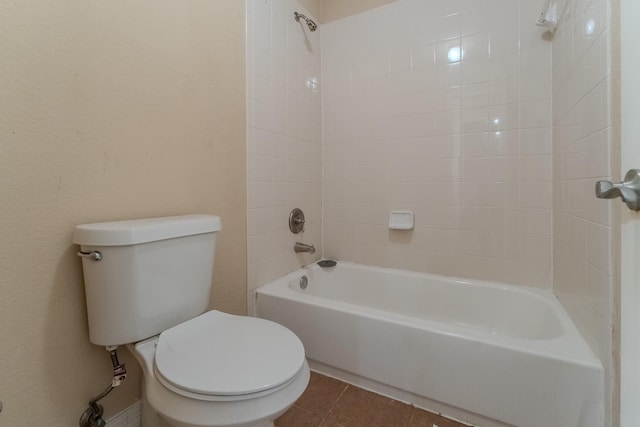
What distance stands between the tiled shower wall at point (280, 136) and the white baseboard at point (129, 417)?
1.98 feet

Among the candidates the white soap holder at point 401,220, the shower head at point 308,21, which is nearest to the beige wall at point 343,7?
the shower head at point 308,21

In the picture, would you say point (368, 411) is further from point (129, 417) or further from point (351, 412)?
point (129, 417)

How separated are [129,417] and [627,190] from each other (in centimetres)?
154

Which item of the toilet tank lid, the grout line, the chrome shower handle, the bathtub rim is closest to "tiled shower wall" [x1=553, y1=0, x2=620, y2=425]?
the bathtub rim

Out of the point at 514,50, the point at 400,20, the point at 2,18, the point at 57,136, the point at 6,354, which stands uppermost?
the point at 400,20

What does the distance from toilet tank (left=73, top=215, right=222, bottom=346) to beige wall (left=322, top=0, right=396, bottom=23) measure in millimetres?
1832

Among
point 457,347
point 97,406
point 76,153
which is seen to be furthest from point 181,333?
A: point 457,347

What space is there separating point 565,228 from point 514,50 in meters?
0.97

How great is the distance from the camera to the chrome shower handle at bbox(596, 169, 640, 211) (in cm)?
53

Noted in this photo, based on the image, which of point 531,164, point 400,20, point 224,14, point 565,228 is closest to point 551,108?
point 531,164

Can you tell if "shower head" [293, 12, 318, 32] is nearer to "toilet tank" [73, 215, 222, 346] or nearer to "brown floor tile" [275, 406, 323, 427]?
"toilet tank" [73, 215, 222, 346]

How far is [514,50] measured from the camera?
1.50 metres

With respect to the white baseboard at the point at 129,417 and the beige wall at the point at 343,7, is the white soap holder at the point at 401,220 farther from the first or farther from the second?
the white baseboard at the point at 129,417

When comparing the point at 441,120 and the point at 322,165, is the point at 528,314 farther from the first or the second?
the point at 322,165
